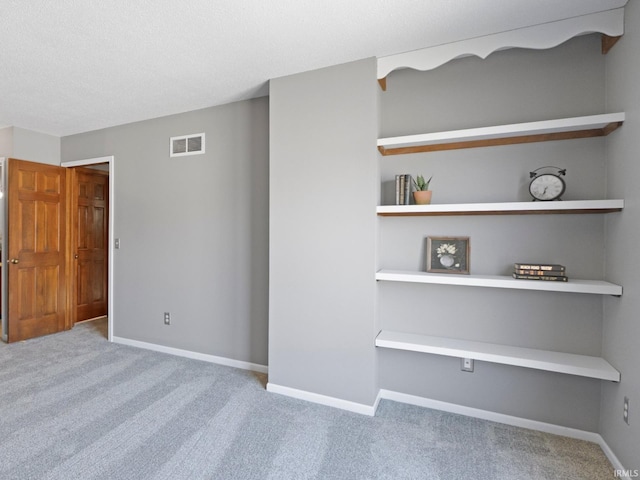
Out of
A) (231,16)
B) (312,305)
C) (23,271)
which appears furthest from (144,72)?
(23,271)

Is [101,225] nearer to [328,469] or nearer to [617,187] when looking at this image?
[328,469]

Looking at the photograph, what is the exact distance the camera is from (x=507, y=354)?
198cm

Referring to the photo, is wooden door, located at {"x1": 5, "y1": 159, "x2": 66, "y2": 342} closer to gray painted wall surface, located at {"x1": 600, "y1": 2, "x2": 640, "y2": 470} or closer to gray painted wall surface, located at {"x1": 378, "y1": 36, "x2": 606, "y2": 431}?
gray painted wall surface, located at {"x1": 378, "y1": 36, "x2": 606, "y2": 431}

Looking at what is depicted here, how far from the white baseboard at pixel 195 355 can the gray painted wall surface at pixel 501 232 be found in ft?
3.98

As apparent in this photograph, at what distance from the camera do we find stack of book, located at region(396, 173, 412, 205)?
2219 millimetres

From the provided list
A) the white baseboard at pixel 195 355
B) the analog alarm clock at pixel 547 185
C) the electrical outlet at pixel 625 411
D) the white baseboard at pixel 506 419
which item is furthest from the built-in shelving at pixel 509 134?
the white baseboard at pixel 195 355

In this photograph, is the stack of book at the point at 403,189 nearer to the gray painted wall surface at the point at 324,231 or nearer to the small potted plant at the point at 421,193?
the small potted plant at the point at 421,193

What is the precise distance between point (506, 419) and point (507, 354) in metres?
0.51

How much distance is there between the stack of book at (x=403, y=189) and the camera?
222cm

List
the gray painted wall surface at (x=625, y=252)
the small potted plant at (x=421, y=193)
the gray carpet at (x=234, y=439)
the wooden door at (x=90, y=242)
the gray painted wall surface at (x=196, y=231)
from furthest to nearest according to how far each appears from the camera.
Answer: the wooden door at (x=90, y=242) → the gray painted wall surface at (x=196, y=231) → the small potted plant at (x=421, y=193) → the gray carpet at (x=234, y=439) → the gray painted wall surface at (x=625, y=252)

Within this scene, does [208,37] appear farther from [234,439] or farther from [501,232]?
[234,439]

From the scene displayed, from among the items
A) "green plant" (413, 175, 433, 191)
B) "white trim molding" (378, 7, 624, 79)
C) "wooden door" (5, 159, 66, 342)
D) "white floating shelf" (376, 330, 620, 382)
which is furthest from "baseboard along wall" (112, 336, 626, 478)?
"wooden door" (5, 159, 66, 342)

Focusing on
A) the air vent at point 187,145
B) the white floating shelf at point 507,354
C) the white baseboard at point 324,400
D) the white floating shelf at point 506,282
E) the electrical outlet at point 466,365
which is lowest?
the white baseboard at point 324,400

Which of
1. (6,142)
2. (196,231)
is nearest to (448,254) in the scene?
(196,231)
